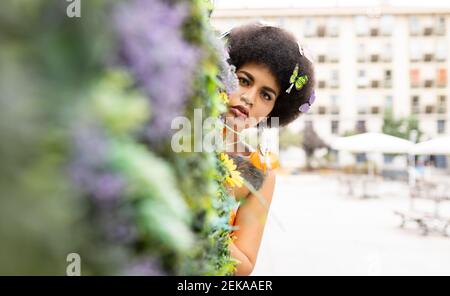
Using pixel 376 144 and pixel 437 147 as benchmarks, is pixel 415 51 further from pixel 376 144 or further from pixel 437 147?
pixel 437 147

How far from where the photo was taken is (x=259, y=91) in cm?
141

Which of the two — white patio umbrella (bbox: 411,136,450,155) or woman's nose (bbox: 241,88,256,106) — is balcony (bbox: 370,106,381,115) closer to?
white patio umbrella (bbox: 411,136,450,155)

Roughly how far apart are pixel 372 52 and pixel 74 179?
3744 cm

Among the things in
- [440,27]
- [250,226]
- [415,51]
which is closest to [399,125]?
[415,51]

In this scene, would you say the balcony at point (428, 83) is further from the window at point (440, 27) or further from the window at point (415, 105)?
the window at point (440, 27)

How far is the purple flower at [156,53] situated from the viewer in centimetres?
35

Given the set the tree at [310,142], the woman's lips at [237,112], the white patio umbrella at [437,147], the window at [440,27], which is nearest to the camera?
the woman's lips at [237,112]

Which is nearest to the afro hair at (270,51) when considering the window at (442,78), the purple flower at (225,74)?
the purple flower at (225,74)

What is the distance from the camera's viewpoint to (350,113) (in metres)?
35.6

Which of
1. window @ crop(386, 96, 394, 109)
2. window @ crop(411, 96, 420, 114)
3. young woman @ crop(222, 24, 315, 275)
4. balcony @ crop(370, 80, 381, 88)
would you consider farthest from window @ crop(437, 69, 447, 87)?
young woman @ crop(222, 24, 315, 275)

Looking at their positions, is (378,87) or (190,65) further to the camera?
(378,87)

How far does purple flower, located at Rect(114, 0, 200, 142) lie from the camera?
353 millimetres

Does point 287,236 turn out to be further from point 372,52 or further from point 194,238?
point 372,52
